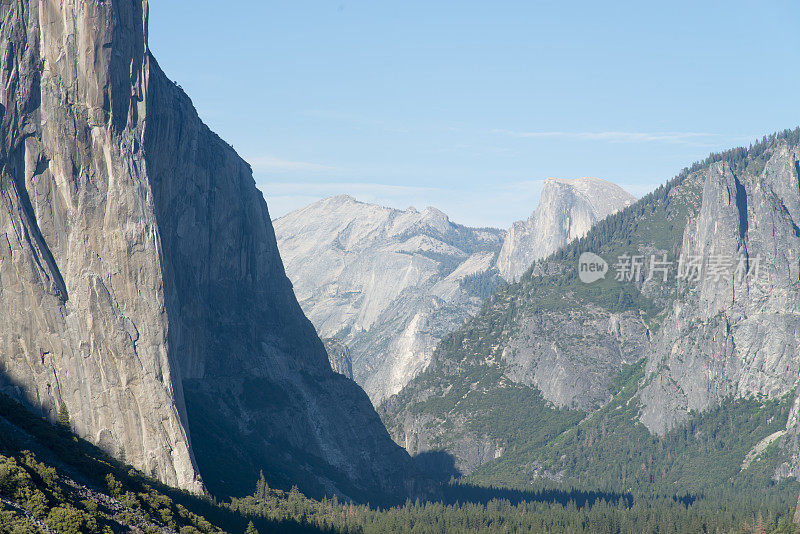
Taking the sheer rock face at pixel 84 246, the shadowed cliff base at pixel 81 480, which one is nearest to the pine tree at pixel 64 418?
the shadowed cliff base at pixel 81 480

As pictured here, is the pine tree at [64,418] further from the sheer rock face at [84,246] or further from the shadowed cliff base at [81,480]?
the sheer rock face at [84,246]

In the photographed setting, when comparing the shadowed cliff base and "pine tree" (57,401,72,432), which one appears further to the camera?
"pine tree" (57,401,72,432)

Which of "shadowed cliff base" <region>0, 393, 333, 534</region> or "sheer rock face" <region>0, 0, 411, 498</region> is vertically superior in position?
"sheer rock face" <region>0, 0, 411, 498</region>

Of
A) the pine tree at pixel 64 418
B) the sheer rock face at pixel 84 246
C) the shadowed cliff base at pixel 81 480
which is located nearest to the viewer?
the shadowed cliff base at pixel 81 480

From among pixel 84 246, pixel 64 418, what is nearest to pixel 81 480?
pixel 64 418

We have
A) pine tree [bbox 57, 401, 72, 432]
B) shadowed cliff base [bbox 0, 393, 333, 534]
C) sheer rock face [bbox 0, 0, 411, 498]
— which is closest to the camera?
shadowed cliff base [bbox 0, 393, 333, 534]

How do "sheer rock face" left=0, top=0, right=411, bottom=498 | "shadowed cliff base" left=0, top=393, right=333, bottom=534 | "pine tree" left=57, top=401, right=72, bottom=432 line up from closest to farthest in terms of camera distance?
1. "shadowed cliff base" left=0, top=393, right=333, bottom=534
2. "pine tree" left=57, top=401, right=72, bottom=432
3. "sheer rock face" left=0, top=0, right=411, bottom=498

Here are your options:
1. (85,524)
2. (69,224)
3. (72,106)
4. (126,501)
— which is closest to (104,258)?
(69,224)

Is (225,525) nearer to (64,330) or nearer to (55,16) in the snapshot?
(64,330)

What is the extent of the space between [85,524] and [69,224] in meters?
72.5

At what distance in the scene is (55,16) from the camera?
531ft

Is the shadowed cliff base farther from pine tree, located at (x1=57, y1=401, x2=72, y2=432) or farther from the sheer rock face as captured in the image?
the sheer rock face

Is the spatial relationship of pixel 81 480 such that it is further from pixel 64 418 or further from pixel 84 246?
pixel 84 246

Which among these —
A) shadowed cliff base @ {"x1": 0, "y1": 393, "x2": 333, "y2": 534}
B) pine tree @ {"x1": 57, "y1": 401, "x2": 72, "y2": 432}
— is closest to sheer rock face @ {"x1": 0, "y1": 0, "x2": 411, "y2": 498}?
pine tree @ {"x1": 57, "y1": 401, "x2": 72, "y2": 432}
